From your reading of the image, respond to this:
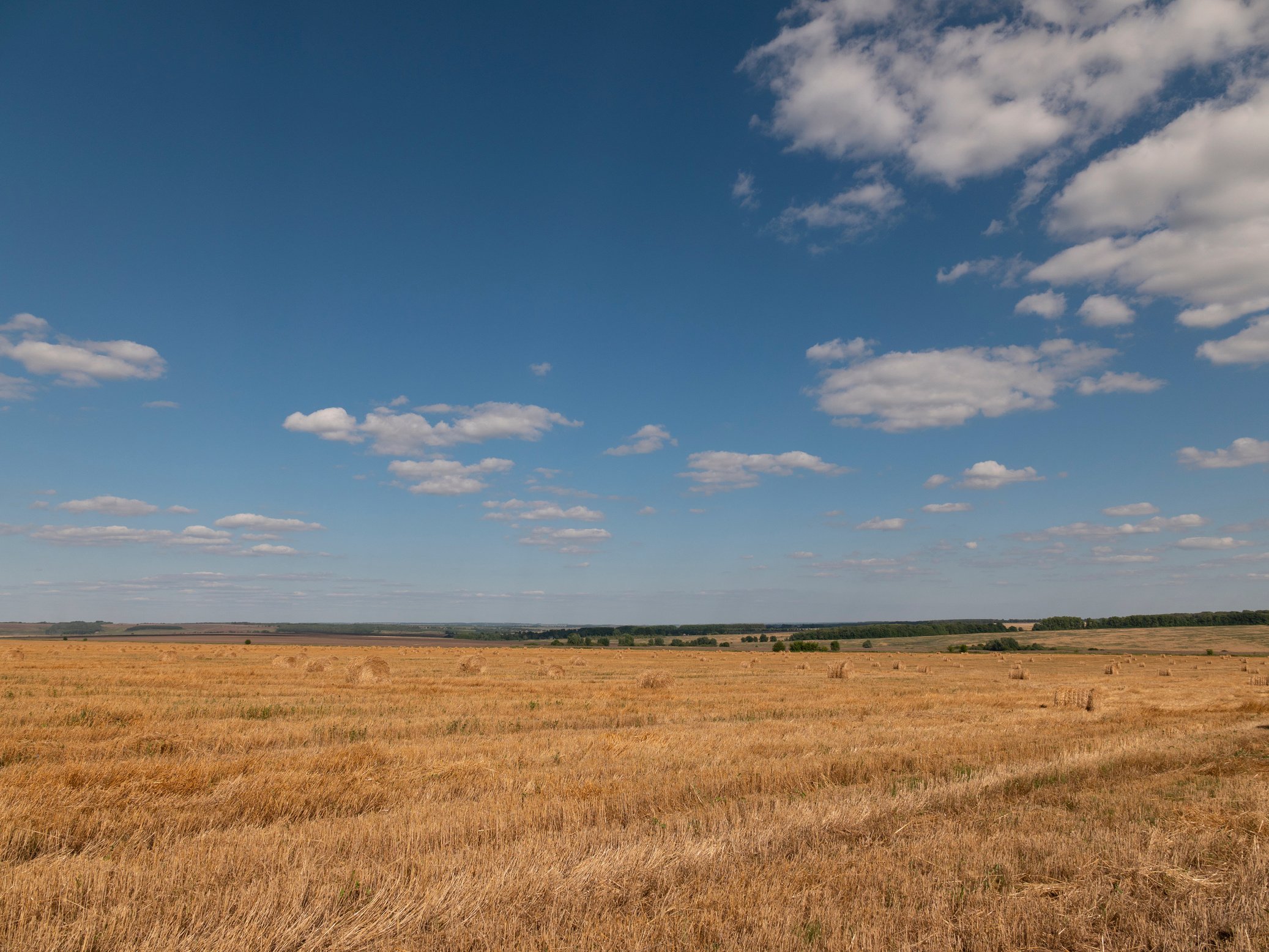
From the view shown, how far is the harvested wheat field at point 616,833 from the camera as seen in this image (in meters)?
4.86

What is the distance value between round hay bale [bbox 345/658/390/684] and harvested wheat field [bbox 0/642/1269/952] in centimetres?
1047

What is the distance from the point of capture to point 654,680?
27.9m

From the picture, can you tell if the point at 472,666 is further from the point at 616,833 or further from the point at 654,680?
the point at 616,833

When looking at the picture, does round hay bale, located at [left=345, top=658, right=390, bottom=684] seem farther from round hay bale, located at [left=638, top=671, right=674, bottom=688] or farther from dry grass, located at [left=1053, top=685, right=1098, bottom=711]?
dry grass, located at [left=1053, top=685, right=1098, bottom=711]

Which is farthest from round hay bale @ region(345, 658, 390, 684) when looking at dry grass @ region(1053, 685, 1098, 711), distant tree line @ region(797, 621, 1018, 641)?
distant tree line @ region(797, 621, 1018, 641)

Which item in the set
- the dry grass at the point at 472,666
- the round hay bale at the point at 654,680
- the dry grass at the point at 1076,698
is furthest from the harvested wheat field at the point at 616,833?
the dry grass at the point at 472,666

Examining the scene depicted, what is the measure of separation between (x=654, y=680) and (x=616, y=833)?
70.1 feet

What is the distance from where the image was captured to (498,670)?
37.4 meters

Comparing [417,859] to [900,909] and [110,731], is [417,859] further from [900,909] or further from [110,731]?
[110,731]

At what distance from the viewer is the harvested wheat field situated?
486 centimetres

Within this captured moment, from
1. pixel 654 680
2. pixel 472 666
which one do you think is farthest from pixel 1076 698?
pixel 472 666

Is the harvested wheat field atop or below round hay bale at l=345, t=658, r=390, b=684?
atop

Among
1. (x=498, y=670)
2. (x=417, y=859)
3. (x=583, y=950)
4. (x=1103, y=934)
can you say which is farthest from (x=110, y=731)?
(x=498, y=670)

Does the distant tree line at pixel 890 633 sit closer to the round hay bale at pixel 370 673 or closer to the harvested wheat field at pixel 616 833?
the round hay bale at pixel 370 673
